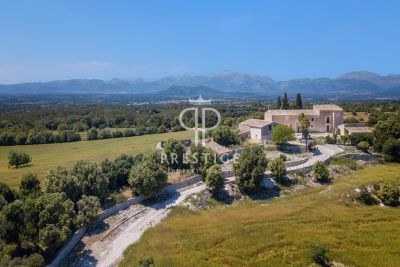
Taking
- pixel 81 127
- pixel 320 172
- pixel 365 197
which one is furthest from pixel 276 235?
pixel 81 127

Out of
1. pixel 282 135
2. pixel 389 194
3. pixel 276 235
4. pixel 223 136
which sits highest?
pixel 282 135

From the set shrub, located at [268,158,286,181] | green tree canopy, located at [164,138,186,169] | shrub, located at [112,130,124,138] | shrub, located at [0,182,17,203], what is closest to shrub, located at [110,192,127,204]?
shrub, located at [0,182,17,203]

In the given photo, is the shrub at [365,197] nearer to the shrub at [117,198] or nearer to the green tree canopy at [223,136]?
the green tree canopy at [223,136]

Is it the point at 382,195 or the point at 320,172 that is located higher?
the point at 320,172

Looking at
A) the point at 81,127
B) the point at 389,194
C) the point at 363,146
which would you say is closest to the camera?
the point at 389,194

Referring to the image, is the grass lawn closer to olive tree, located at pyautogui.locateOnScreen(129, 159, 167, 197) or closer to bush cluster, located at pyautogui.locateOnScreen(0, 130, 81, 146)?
olive tree, located at pyautogui.locateOnScreen(129, 159, 167, 197)

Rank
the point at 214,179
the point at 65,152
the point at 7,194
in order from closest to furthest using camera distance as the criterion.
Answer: the point at 7,194 < the point at 214,179 < the point at 65,152

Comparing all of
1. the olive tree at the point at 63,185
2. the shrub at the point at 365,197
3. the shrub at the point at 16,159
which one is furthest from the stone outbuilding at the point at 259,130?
the shrub at the point at 16,159

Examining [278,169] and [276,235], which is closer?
[276,235]

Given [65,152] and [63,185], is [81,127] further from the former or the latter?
[63,185]
